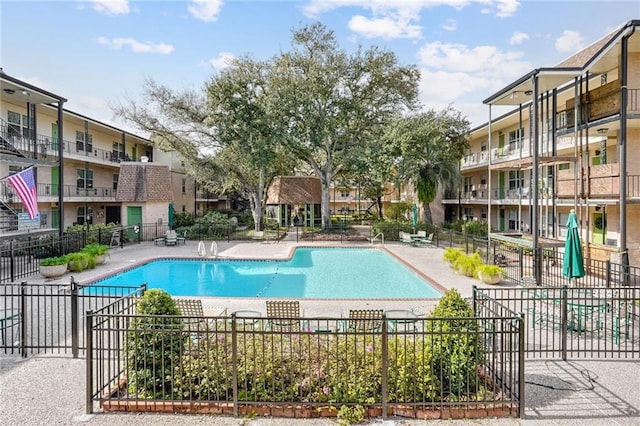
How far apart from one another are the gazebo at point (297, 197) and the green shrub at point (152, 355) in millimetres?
29938

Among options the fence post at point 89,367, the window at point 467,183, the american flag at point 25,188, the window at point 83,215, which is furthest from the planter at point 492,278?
the window at point 83,215

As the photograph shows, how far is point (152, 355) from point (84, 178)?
2895 centimetres

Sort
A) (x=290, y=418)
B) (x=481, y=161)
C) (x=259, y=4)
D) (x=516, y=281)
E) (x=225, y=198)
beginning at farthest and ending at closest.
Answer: (x=225, y=198)
(x=481, y=161)
(x=516, y=281)
(x=259, y=4)
(x=290, y=418)

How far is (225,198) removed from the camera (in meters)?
47.7

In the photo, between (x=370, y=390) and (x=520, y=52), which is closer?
(x=370, y=390)

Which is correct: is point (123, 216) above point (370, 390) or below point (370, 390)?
above


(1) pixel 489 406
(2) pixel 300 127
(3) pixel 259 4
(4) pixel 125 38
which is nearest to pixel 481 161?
(2) pixel 300 127

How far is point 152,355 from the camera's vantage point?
5633mm

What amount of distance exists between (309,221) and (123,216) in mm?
16119

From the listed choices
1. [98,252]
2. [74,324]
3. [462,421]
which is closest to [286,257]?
[98,252]

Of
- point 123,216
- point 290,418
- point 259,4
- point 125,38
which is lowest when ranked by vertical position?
point 290,418

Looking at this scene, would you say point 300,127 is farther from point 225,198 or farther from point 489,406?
point 489,406

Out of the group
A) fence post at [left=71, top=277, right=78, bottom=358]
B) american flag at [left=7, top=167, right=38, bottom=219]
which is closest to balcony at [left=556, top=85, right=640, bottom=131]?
fence post at [left=71, top=277, right=78, bottom=358]

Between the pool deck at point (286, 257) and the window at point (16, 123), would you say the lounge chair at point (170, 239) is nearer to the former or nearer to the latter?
the pool deck at point (286, 257)
